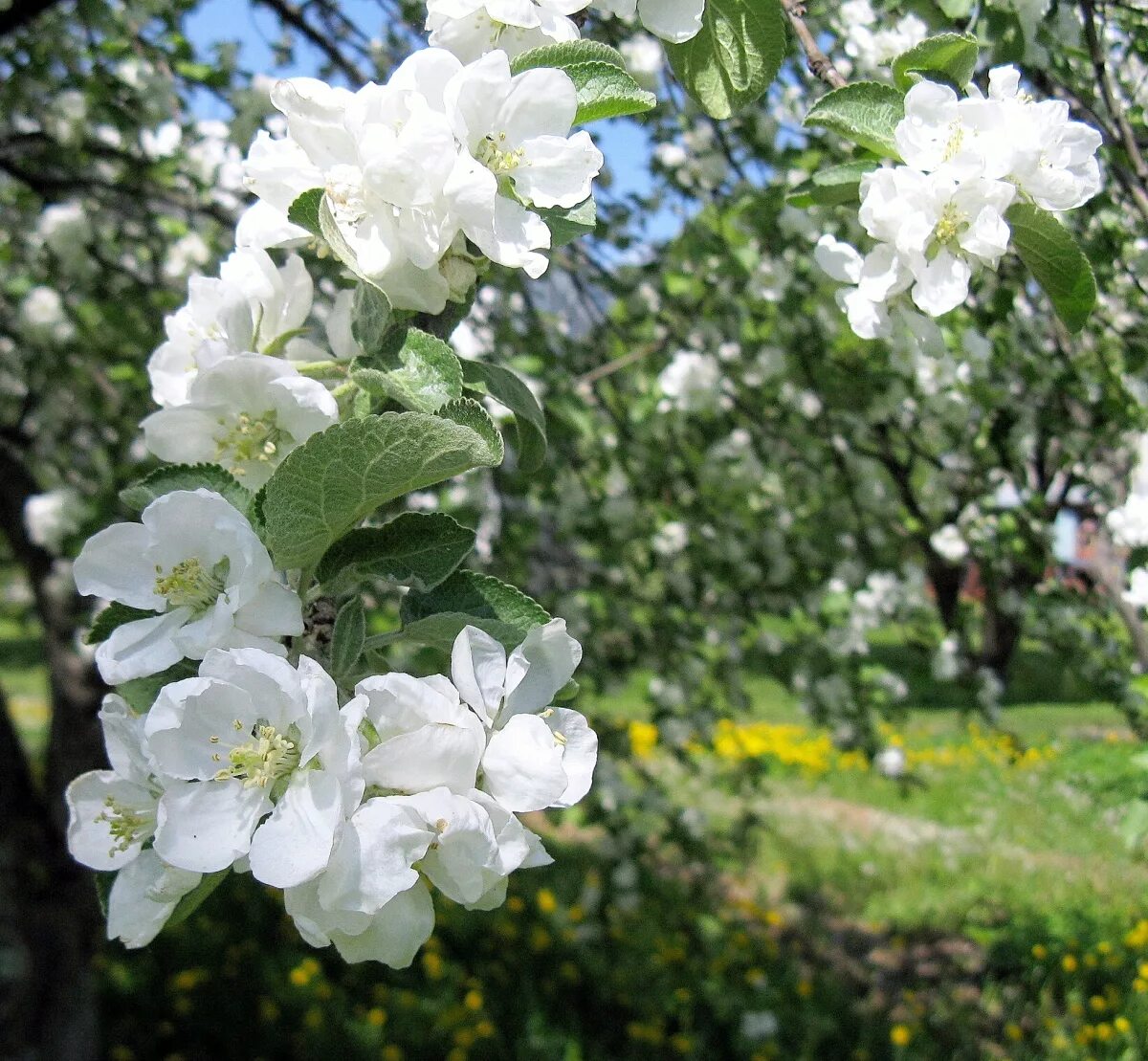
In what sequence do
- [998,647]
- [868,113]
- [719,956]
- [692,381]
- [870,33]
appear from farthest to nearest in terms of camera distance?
[998,647] → [719,956] → [692,381] → [870,33] → [868,113]

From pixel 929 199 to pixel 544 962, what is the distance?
13.3 feet

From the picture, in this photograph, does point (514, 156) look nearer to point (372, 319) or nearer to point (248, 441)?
point (372, 319)

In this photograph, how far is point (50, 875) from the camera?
337 cm

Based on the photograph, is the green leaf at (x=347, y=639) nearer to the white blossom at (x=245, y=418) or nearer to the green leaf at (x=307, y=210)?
the white blossom at (x=245, y=418)

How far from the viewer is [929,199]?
87cm

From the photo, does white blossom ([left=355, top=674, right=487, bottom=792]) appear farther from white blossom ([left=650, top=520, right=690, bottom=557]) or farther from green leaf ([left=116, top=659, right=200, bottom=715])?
white blossom ([left=650, top=520, right=690, bottom=557])

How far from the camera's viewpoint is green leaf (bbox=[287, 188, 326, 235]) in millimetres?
710

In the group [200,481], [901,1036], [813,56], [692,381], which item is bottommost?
[901,1036]

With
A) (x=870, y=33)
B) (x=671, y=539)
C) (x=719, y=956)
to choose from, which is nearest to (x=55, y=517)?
(x=671, y=539)

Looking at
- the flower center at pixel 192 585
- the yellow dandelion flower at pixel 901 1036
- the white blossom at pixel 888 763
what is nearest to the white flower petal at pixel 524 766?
the flower center at pixel 192 585

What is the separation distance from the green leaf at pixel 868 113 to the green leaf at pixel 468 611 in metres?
0.49

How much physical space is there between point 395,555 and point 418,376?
4.7 inches

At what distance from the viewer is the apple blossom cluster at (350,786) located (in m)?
0.58

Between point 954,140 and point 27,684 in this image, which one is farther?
point 27,684
